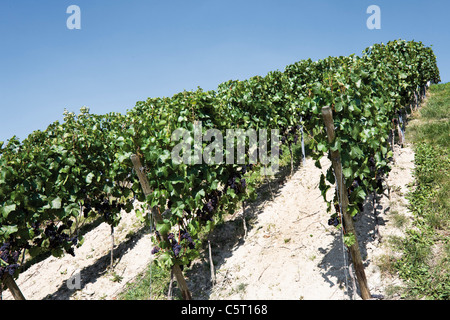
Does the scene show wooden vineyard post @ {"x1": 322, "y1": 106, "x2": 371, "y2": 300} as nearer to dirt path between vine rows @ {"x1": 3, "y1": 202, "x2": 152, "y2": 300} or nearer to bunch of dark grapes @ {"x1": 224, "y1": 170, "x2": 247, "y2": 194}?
bunch of dark grapes @ {"x1": 224, "y1": 170, "x2": 247, "y2": 194}

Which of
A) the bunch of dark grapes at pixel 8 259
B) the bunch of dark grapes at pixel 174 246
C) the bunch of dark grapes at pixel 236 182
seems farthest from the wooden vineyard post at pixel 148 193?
the bunch of dark grapes at pixel 8 259

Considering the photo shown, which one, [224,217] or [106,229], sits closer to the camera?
[224,217]

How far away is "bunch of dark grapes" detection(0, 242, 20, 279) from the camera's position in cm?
480

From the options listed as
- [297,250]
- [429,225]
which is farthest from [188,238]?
[429,225]

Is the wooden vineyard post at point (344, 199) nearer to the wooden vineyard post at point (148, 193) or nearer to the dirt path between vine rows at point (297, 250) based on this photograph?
the dirt path between vine rows at point (297, 250)

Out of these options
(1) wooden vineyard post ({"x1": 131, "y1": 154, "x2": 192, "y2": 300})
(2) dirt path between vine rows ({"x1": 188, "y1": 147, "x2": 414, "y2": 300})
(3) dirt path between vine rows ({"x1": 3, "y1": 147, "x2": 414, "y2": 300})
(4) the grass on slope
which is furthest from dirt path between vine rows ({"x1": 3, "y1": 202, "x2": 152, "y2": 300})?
(4) the grass on slope

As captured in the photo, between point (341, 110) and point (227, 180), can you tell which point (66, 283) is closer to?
point (227, 180)

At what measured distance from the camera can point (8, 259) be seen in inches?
197

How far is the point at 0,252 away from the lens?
4.83 metres

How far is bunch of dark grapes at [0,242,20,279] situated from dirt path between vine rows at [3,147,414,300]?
1453 millimetres

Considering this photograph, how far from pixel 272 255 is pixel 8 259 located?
4.62 meters

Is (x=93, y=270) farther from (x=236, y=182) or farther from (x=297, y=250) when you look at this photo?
(x=297, y=250)
